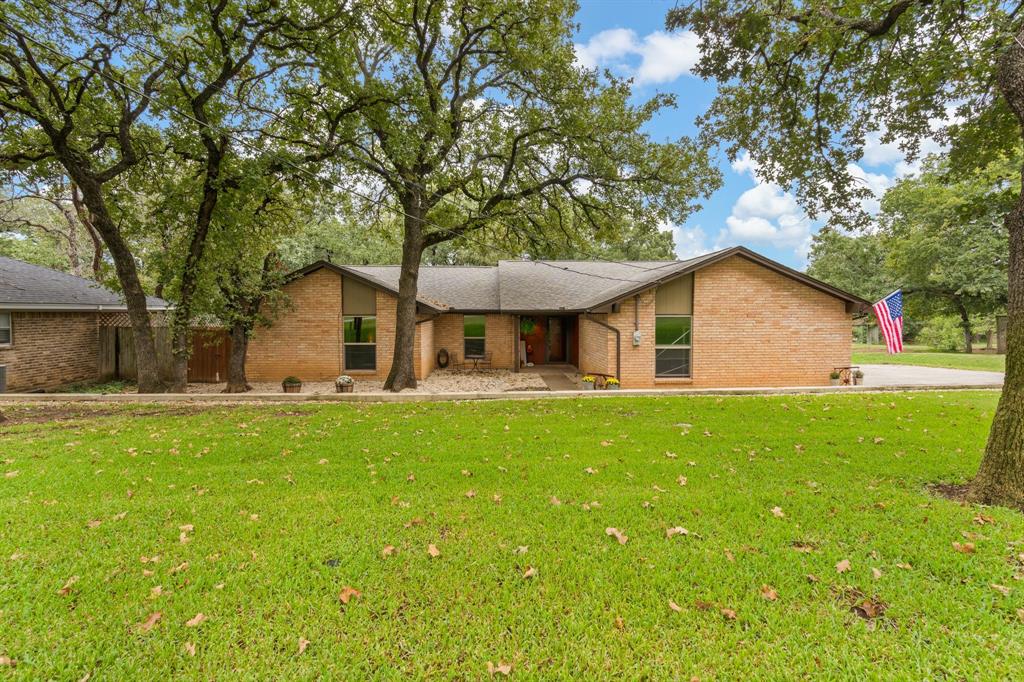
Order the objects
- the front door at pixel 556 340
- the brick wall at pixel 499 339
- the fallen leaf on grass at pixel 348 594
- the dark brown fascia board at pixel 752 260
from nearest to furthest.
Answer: the fallen leaf on grass at pixel 348 594
the dark brown fascia board at pixel 752 260
the brick wall at pixel 499 339
the front door at pixel 556 340

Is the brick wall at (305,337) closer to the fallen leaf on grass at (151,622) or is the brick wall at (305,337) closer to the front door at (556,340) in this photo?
the front door at (556,340)

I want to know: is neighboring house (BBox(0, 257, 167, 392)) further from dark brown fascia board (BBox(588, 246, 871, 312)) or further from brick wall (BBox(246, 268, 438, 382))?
dark brown fascia board (BBox(588, 246, 871, 312))

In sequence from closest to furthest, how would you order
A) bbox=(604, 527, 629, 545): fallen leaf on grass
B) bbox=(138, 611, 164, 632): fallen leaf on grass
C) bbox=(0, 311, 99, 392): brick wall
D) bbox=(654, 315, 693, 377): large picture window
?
bbox=(138, 611, 164, 632): fallen leaf on grass < bbox=(604, 527, 629, 545): fallen leaf on grass < bbox=(0, 311, 99, 392): brick wall < bbox=(654, 315, 693, 377): large picture window

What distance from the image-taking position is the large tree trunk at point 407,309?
39.9ft

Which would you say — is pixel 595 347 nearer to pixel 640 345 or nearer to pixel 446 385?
pixel 640 345

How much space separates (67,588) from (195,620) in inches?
45.5

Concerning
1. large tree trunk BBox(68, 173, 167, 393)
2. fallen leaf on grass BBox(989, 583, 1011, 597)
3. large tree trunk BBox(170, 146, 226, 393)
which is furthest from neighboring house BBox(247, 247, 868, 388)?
fallen leaf on grass BBox(989, 583, 1011, 597)

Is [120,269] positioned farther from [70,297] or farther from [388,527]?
[388,527]

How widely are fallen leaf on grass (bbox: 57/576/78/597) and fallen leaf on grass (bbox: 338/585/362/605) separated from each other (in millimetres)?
1897

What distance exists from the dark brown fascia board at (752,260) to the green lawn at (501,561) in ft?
22.7

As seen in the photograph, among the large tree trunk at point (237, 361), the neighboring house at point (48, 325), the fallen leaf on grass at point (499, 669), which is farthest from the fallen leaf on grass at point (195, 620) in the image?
the neighboring house at point (48, 325)

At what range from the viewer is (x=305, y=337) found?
579 inches

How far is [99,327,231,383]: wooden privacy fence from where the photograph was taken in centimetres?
1351

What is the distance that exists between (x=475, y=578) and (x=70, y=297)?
17962 millimetres
